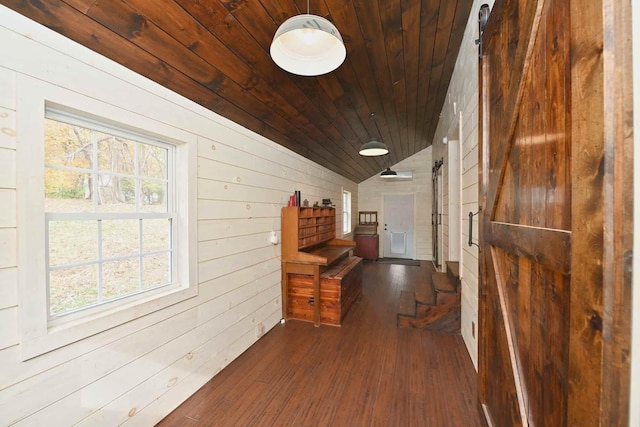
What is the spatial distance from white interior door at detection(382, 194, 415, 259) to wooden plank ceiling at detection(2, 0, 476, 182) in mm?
4287

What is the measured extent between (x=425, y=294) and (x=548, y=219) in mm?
2606

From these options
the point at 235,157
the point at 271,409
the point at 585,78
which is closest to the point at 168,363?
the point at 271,409

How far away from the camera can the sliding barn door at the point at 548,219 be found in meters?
0.62

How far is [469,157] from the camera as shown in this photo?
2330 millimetres

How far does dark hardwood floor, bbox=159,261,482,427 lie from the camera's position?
69.3 inches

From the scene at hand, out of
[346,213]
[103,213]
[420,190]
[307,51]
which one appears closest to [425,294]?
[307,51]

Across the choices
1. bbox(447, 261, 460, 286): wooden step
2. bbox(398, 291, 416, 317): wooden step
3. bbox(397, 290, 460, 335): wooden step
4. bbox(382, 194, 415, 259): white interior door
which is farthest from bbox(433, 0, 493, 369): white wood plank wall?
bbox(382, 194, 415, 259): white interior door

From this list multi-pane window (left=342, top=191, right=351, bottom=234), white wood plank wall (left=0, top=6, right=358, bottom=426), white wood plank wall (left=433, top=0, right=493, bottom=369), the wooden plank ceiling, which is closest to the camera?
white wood plank wall (left=0, top=6, right=358, bottom=426)

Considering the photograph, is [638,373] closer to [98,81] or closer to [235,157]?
[98,81]

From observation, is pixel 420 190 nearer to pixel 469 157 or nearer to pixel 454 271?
pixel 454 271

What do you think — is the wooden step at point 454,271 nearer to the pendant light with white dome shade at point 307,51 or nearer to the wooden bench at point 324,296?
the wooden bench at point 324,296

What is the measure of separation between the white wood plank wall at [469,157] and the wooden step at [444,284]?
Result: 0.82ft

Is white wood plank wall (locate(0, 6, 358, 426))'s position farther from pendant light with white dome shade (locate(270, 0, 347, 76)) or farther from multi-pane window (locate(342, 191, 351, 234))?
multi-pane window (locate(342, 191, 351, 234))

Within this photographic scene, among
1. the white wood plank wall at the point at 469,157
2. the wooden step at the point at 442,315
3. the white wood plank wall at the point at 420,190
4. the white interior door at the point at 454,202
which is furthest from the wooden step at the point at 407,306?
the white wood plank wall at the point at 420,190
